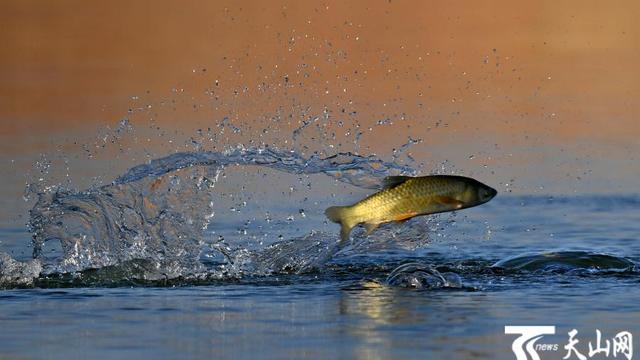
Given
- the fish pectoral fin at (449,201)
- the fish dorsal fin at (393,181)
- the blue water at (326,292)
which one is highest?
the fish dorsal fin at (393,181)

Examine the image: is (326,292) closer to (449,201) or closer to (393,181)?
(393,181)

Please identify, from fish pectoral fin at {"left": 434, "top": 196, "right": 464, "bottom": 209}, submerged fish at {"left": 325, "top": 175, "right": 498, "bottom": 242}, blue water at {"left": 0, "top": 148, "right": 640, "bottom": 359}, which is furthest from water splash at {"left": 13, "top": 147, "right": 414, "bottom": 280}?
fish pectoral fin at {"left": 434, "top": 196, "right": 464, "bottom": 209}

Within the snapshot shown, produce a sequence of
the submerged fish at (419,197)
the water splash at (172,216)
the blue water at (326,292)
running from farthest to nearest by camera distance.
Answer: the water splash at (172,216), the submerged fish at (419,197), the blue water at (326,292)

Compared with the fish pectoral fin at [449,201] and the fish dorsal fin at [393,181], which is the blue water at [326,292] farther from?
the fish dorsal fin at [393,181]

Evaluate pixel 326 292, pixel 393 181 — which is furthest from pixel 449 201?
pixel 326 292

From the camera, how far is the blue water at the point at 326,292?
27.7 feet

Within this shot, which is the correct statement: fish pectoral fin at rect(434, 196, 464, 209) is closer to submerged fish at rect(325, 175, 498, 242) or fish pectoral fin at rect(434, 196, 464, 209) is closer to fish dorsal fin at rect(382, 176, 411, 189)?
submerged fish at rect(325, 175, 498, 242)

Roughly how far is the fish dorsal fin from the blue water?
68 centimetres

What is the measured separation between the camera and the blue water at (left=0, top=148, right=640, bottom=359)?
845cm

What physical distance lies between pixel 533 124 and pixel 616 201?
6094 millimetres

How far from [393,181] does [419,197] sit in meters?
0.20

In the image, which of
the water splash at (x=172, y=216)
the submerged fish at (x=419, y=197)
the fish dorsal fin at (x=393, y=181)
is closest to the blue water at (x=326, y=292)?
the water splash at (x=172, y=216)

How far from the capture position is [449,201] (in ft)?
34.0

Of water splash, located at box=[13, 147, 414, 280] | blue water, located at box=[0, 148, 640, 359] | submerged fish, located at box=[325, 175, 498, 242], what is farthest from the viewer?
water splash, located at box=[13, 147, 414, 280]
